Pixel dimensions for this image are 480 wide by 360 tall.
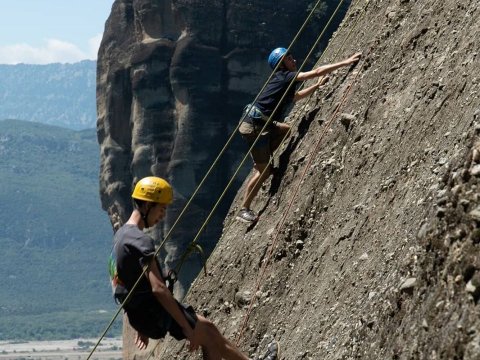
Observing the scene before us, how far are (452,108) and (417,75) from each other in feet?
6.10

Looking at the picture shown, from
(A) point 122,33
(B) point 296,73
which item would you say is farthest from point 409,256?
(A) point 122,33

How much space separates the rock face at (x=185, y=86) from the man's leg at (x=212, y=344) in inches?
2133

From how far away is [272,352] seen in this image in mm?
9547

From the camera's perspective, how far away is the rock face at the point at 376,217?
650cm

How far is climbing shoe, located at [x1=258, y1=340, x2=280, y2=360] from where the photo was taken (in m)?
9.47

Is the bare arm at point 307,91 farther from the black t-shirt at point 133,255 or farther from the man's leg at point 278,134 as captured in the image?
the black t-shirt at point 133,255

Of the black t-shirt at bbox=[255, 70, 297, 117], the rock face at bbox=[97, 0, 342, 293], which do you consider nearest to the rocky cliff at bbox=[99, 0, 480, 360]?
the black t-shirt at bbox=[255, 70, 297, 117]

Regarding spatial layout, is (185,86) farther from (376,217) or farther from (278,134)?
(376,217)

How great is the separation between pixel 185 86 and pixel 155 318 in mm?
56781

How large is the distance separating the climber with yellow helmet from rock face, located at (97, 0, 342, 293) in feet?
178

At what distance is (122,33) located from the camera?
66438 mm

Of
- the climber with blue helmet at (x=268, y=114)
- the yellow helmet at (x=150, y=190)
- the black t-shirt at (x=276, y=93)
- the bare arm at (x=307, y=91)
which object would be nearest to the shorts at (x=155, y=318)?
the yellow helmet at (x=150, y=190)

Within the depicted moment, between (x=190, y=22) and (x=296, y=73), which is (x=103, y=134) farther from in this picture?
(x=296, y=73)

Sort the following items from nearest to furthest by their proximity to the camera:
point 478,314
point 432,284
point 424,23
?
point 478,314 < point 432,284 < point 424,23
